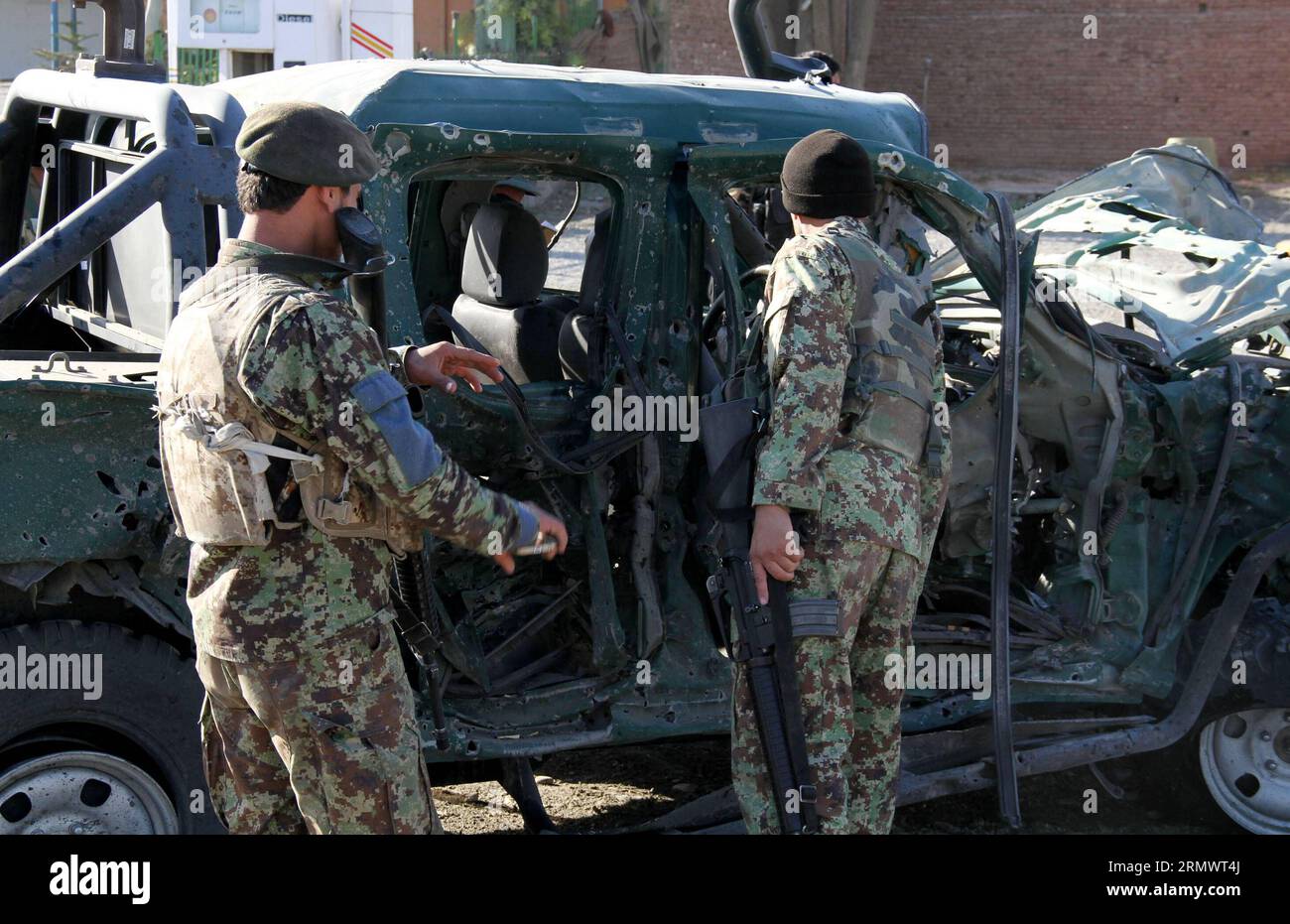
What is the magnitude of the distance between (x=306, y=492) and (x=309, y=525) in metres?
0.09

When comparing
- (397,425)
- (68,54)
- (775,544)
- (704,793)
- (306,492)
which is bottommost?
(704,793)

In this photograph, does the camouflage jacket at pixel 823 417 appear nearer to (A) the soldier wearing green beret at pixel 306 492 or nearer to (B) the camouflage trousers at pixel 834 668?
(B) the camouflage trousers at pixel 834 668

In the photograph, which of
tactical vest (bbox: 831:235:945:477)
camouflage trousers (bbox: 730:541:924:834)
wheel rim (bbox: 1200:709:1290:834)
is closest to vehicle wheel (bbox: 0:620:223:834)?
camouflage trousers (bbox: 730:541:924:834)

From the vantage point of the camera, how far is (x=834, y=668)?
3.54 meters

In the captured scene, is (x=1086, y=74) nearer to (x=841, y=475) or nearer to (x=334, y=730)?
(x=841, y=475)

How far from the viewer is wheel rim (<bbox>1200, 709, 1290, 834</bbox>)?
4.61m

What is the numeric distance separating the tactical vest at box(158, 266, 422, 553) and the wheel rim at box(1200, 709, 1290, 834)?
2.93 meters

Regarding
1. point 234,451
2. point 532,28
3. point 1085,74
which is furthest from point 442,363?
point 1085,74

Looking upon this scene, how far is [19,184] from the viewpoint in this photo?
4.74m

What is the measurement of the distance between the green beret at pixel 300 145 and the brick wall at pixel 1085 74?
1929 cm

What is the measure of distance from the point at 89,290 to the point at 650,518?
1886 mm

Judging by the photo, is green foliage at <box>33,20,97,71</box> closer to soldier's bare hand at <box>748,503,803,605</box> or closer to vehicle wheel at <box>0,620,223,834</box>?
vehicle wheel at <box>0,620,223,834</box>
